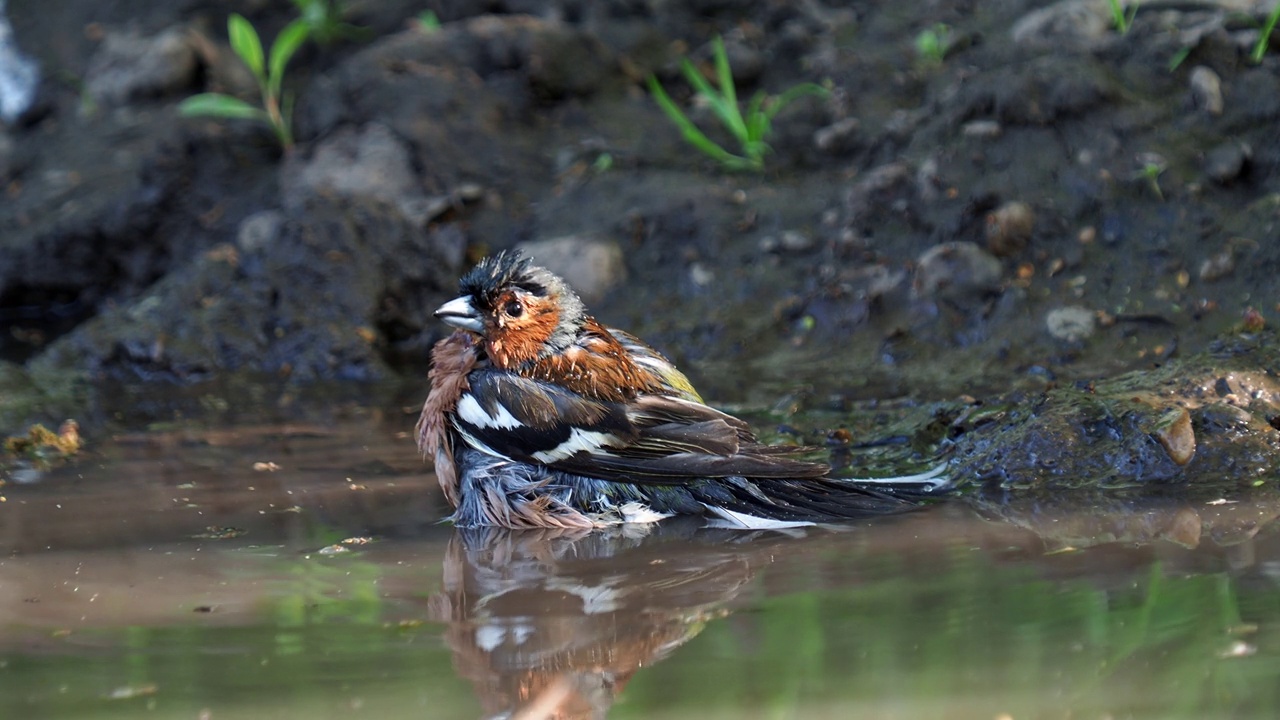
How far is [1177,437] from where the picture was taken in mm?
4473

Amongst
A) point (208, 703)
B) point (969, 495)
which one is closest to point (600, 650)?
point (208, 703)

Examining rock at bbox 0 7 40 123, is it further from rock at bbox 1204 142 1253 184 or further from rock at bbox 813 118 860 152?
rock at bbox 1204 142 1253 184

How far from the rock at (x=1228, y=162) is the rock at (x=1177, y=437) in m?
2.15

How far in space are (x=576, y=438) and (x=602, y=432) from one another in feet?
0.32

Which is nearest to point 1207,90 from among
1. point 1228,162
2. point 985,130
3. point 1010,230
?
point 1228,162

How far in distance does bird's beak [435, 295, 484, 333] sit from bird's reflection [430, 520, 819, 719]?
798 millimetres

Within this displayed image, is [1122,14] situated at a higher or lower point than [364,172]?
higher

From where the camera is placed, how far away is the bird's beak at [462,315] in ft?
16.0

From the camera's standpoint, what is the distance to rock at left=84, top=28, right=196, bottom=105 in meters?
9.53

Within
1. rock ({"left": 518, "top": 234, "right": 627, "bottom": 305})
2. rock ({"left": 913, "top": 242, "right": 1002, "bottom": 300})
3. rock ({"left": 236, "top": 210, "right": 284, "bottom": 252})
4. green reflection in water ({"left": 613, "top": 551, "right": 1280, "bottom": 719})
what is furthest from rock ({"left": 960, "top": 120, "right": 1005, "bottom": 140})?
rock ({"left": 236, "top": 210, "right": 284, "bottom": 252})

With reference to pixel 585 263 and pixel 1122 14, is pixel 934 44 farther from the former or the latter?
pixel 585 263

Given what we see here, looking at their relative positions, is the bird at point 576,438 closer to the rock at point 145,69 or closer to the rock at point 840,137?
the rock at point 840,137

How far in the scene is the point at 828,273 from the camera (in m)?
6.84

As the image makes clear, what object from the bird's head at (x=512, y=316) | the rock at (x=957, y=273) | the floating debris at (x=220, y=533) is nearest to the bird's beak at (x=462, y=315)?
the bird's head at (x=512, y=316)
